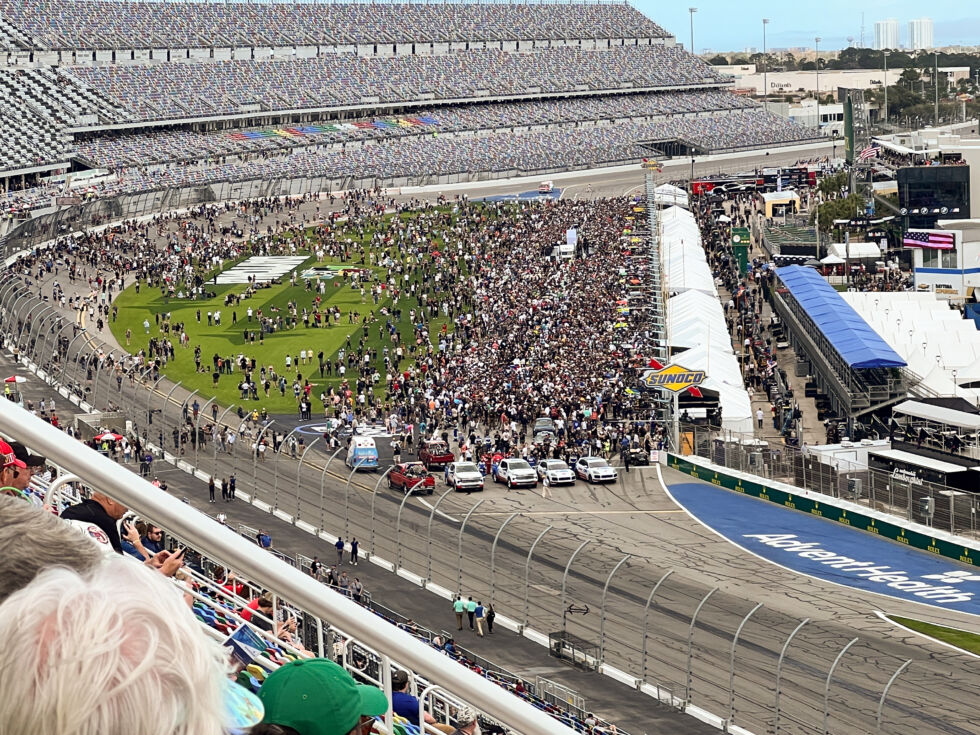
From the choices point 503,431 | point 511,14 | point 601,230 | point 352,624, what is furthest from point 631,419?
point 511,14

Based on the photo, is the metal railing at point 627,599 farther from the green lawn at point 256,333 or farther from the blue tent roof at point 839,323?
the green lawn at point 256,333

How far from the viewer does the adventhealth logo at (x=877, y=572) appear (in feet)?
88.0

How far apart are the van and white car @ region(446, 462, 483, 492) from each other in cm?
215

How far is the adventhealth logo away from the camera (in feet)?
88.0

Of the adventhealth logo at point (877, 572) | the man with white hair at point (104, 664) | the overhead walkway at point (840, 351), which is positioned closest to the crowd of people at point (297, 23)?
the overhead walkway at point (840, 351)

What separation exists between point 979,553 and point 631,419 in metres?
13.6

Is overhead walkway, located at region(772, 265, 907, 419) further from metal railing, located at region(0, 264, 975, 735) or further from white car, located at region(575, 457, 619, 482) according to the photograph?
white car, located at region(575, 457, 619, 482)

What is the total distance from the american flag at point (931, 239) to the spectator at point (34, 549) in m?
55.3

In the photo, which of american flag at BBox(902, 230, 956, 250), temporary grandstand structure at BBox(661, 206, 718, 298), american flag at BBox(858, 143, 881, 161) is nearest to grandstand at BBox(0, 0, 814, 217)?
american flag at BBox(858, 143, 881, 161)

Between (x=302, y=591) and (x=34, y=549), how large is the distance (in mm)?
702

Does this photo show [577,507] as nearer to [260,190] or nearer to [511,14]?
[260,190]

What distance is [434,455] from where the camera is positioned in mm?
37812

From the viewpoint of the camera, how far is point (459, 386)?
44781 millimetres

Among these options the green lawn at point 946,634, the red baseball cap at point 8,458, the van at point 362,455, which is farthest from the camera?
the van at point 362,455
